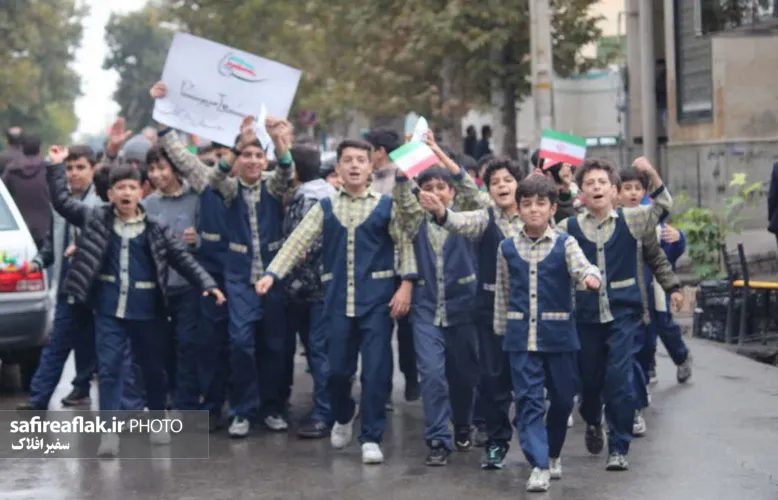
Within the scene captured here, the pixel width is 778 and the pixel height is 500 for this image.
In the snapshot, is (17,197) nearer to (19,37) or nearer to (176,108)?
(176,108)

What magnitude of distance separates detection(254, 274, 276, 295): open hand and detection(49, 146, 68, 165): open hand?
1875 mm

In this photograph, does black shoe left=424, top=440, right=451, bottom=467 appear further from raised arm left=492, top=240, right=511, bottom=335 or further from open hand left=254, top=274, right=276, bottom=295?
open hand left=254, top=274, right=276, bottom=295

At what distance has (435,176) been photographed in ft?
31.6

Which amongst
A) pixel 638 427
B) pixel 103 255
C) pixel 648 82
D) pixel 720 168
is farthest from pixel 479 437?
pixel 648 82

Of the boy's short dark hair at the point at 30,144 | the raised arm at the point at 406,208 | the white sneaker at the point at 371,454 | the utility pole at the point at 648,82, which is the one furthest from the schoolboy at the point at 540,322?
the utility pole at the point at 648,82

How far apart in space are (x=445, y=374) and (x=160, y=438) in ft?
5.95

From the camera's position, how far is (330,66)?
41.7 m

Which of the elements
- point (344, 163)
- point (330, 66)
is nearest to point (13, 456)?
point (344, 163)

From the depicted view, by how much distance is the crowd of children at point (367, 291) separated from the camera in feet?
29.1

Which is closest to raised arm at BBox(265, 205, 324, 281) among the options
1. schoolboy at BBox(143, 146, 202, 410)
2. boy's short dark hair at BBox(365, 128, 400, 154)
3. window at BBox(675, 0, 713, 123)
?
boy's short dark hair at BBox(365, 128, 400, 154)

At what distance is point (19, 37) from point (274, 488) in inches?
1675

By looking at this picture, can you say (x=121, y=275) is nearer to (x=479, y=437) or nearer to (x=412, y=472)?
(x=412, y=472)

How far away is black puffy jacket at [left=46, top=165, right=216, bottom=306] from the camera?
32.2ft

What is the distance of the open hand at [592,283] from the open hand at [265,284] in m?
1.94
